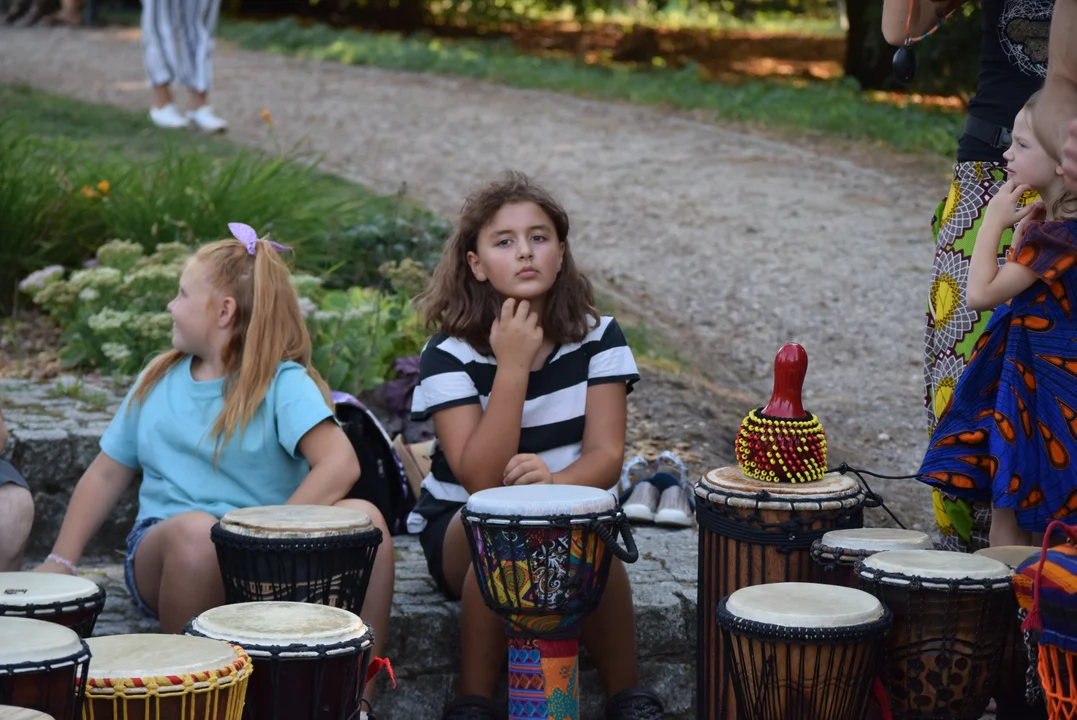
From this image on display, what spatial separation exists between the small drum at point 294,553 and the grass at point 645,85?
7.99 metres

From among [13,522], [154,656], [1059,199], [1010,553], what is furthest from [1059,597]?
[13,522]

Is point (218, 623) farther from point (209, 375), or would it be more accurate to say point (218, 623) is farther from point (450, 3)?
point (450, 3)

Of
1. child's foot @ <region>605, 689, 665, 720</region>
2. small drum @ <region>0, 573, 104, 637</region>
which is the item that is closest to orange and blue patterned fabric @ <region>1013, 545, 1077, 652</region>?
child's foot @ <region>605, 689, 665, 720</region>

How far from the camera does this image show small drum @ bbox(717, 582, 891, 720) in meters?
2.62

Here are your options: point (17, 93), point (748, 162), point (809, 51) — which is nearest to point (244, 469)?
point (748, 162)

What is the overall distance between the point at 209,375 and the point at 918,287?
483 cm

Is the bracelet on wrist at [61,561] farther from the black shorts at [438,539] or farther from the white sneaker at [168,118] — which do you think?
the white sneaker at [168,118]

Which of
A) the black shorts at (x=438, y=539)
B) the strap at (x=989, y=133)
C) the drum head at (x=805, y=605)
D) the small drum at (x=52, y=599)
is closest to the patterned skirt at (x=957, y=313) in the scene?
the strap at (x=989, y=133)

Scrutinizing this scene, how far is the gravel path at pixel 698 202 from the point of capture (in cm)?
647

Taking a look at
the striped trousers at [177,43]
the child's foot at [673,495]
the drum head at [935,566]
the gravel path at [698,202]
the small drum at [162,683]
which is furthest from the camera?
the striped trousers at [177,43]

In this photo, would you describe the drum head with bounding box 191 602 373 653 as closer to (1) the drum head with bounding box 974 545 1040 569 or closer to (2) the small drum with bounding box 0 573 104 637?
(2) the small drum with bounding box 0 573 104 637

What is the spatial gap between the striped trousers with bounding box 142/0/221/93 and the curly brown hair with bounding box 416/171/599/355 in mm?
7209

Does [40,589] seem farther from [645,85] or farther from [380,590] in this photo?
[645,85]

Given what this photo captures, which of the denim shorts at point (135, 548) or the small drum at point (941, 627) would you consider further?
the denim shorts at point (135, 548)
